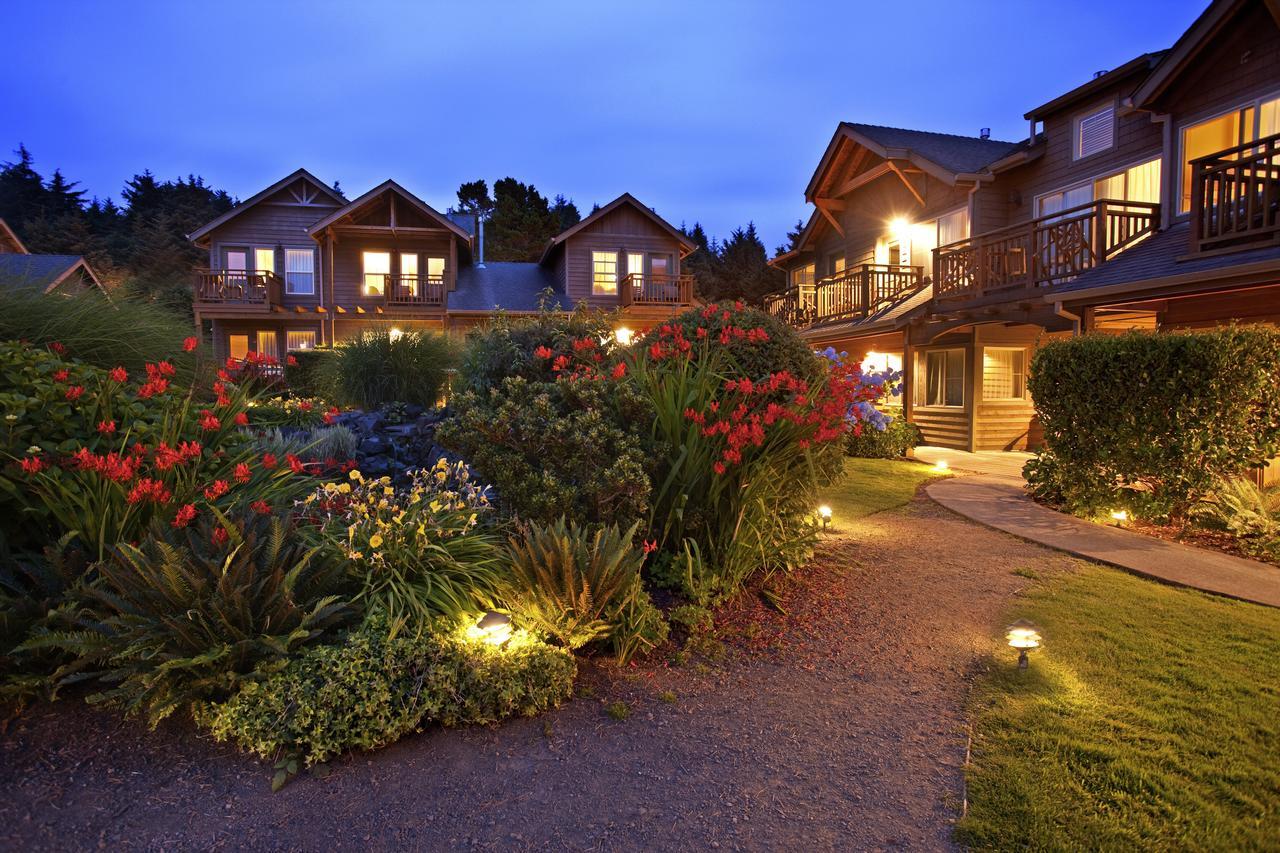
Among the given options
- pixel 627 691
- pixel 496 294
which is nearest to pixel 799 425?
pixel 627 691

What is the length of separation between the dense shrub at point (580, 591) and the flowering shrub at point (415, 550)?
301mm

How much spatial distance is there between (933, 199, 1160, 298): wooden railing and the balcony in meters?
3.34

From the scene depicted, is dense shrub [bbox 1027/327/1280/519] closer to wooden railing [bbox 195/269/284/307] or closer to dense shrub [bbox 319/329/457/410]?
dense shrub [bbox 319/329/457/410]

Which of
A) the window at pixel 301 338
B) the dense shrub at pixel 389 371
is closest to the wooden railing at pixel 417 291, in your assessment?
the window at pixel 301 338

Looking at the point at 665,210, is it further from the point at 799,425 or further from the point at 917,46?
the point at 799,425

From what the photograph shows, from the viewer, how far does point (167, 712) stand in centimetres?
274

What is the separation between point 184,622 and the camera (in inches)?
113

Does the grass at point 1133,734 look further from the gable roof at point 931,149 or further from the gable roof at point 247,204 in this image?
the gable roof at point 247,204

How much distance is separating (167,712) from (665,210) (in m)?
172

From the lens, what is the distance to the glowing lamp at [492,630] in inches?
127

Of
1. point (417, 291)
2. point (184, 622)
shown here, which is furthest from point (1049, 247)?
point (417, 291)

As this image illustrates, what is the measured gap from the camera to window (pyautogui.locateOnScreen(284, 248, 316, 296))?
918 inches

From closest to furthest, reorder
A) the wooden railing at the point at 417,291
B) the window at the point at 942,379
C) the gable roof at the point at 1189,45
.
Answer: the gable roof at the point at 1189,45 < the window at the point at 942,379 < the wooden railing at the point at 417,291

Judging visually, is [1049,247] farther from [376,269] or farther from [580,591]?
[376,269]
